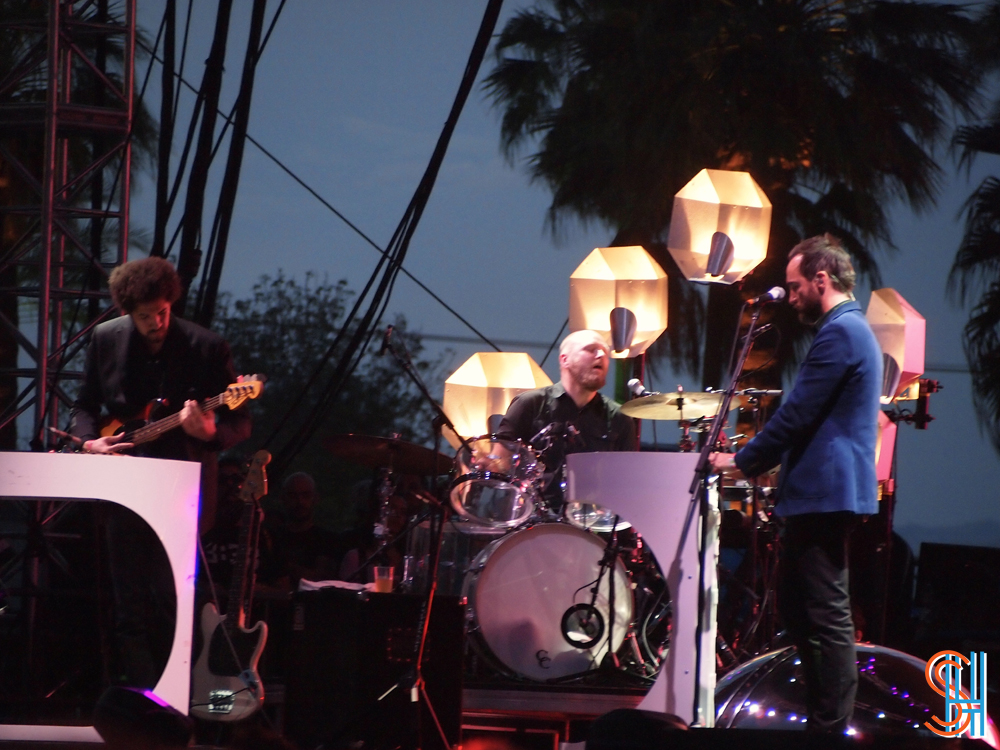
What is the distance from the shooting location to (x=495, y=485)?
5352 millimetres

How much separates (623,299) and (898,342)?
1626 millimetres

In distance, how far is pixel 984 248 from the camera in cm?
1229

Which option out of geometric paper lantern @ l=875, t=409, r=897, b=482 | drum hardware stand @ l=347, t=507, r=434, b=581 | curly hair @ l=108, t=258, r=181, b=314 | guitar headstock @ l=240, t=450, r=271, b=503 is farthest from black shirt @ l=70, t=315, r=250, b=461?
geometric paper lantern @ l=875, t=409, r=897, b=482

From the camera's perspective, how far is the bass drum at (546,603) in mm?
5266

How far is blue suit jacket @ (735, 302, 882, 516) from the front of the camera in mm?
3758

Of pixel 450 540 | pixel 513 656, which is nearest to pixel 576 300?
pixel 450 540

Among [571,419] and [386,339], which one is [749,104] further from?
[386,339]

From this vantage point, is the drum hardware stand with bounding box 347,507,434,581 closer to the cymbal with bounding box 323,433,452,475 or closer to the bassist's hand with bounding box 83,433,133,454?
the cymbal with bounding box 323,433,452,475

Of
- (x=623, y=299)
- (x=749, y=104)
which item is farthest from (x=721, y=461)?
(x=749, y=104)

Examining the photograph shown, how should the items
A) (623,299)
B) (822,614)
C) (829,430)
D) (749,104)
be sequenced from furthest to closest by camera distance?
(749,104)
(623,299)
(829,430)
(822,614)

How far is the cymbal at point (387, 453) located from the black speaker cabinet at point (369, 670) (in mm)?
996

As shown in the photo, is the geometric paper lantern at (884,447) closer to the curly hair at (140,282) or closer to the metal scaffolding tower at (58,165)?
the curly hair at (140,282)

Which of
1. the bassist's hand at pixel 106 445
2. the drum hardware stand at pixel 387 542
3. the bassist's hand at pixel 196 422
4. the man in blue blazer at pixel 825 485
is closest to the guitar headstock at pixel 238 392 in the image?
the bassist's hand at pixel 196 422

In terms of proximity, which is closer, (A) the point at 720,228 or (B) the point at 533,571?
(B) the point at 533,571
